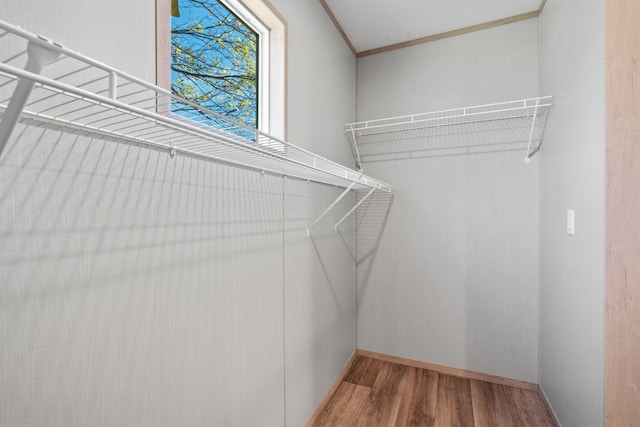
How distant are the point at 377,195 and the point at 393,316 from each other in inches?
38.2

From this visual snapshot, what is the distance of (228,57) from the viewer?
129cm

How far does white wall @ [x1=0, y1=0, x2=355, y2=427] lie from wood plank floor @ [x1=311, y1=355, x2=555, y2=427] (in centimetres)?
52

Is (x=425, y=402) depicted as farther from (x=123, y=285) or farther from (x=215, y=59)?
(x=215, y=59)

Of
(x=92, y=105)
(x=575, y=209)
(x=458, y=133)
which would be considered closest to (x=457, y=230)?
(x=458, y=133)

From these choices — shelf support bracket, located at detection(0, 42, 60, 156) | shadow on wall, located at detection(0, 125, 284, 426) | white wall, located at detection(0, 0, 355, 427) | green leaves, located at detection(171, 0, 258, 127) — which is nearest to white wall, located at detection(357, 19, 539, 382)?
white wall, located at detection(0, 0, 355, 427)

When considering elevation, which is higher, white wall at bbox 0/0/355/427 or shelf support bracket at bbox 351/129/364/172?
shelf support bracket at bbox 351/129/364/172

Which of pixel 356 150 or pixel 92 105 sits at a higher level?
pixel 356 150

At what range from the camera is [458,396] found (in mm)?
1921

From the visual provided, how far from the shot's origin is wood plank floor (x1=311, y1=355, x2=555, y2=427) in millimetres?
1708

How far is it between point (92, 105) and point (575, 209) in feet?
5.94

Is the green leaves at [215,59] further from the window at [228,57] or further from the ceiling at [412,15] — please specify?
the ceiling at [412,15]

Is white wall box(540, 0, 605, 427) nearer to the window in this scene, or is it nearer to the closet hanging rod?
the closet hanging rod

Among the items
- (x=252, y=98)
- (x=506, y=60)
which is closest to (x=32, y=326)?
(x=252, y=98)

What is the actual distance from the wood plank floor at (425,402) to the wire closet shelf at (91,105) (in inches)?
63.8
